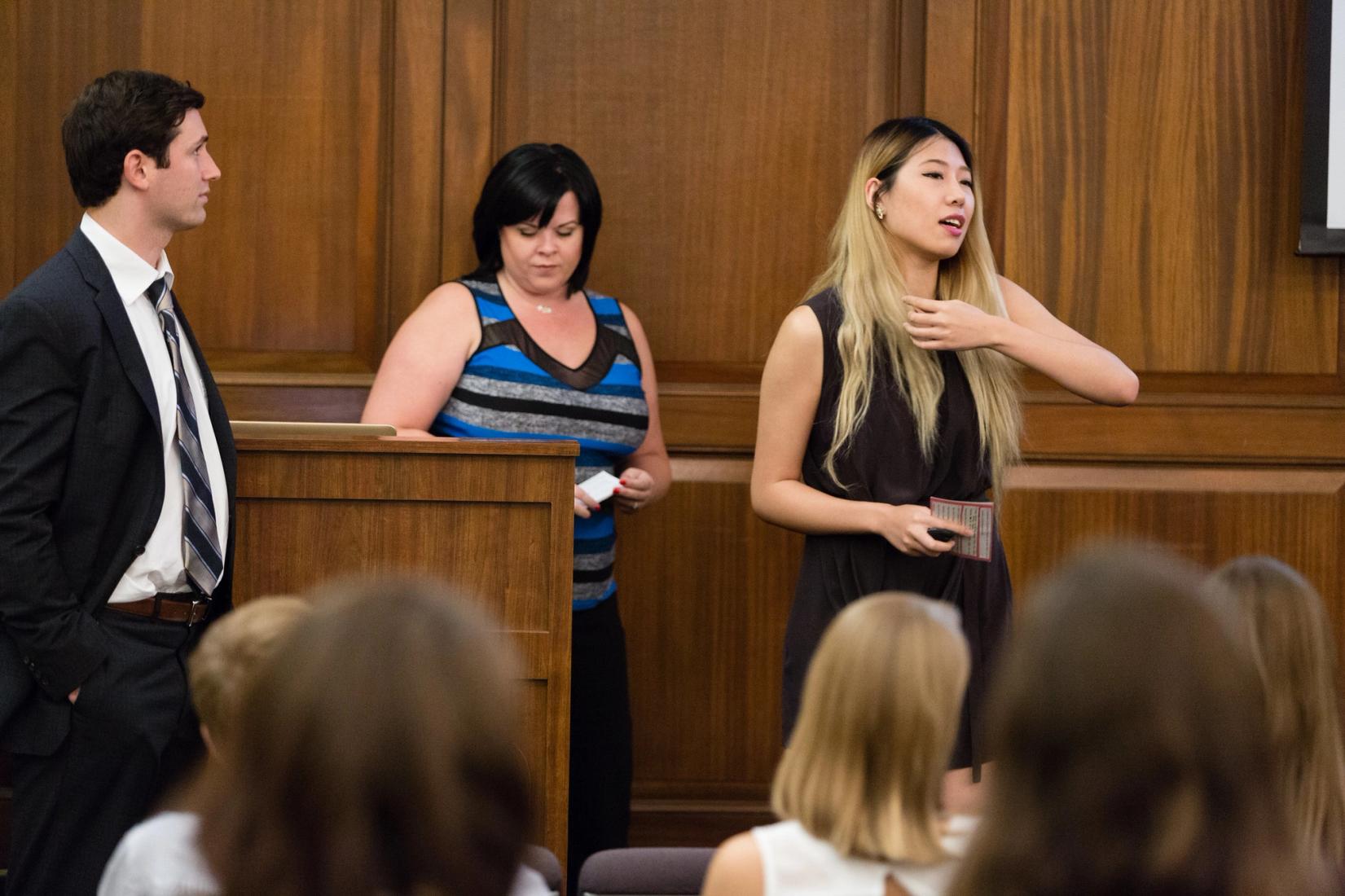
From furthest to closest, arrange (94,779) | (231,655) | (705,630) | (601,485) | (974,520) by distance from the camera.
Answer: (705,630)
(601,485)
(974,520)
(94,779)
(231,655)

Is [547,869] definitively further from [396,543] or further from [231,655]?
[396,543]

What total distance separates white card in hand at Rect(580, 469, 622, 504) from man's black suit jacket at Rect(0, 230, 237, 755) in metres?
0.97

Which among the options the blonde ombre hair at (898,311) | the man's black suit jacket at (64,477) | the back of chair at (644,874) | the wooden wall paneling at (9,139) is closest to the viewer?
the back of chair at (644,874)

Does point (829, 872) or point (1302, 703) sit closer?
point (829, 872)

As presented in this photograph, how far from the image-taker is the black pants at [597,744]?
3.44 m

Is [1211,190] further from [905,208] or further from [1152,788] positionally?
[1152,788]

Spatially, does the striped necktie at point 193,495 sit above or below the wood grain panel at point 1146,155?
below

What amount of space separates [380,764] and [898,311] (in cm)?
198

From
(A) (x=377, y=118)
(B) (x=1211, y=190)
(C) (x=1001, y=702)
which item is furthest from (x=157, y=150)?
(B) (x=1211, y=190)

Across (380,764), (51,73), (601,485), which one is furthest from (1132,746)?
(51,73)

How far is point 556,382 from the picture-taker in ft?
11.2

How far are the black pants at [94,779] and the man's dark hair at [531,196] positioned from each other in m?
1.31

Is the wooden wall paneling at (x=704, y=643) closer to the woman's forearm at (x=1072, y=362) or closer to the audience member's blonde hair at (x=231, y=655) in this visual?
the woman's forearm at (x=1072, y=362)

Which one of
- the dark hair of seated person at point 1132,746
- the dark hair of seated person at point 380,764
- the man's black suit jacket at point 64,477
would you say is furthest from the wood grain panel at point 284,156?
the dark hair of seated person at point 1132,746
